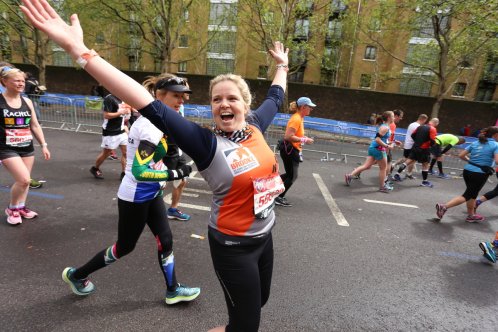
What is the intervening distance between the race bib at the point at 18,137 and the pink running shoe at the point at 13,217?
0.97m

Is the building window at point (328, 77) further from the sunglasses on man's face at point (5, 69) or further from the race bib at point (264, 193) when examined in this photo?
the race bib at point (264, 193)

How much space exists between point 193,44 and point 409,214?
98.3ft

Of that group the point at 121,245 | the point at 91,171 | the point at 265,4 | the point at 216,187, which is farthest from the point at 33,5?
the point at 265,4

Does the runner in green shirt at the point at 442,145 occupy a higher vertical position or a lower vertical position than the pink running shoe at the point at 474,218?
higher

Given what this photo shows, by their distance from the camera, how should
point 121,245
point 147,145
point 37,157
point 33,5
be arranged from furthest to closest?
point 37,157, point 121,245, point 147,145, point 33,5

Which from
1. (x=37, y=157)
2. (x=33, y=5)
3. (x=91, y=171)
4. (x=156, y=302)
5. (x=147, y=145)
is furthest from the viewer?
(x=37, y=157)

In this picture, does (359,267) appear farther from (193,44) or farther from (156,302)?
(193,44)

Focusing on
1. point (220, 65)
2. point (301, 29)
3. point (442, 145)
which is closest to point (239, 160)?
point (442, 145)

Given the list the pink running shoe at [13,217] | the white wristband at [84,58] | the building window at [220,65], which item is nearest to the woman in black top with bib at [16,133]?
the pink running shoe at [13,217]

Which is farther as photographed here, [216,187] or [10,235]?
[10,235]

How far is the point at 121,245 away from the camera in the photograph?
104 inches

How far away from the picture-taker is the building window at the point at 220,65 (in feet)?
101

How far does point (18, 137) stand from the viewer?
4074 mm

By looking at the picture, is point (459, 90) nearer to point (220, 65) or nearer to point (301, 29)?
point (301, 29)
